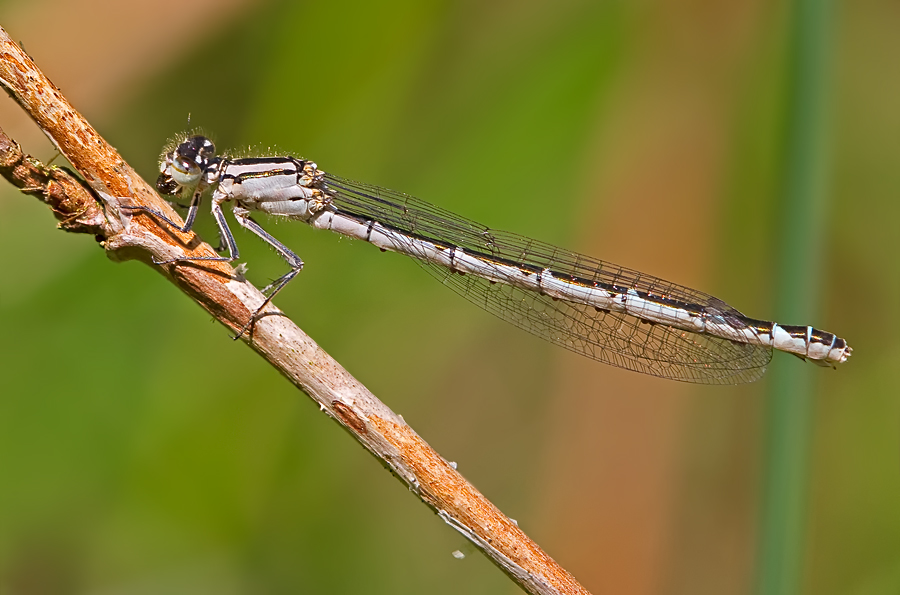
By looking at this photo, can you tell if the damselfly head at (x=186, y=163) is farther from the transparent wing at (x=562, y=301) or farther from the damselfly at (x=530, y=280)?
the transparent wing at (x=562, y=301)

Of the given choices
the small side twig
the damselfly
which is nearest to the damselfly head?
the damselfly

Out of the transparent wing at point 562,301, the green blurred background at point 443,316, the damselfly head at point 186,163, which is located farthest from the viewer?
the transparent wing at point 562,301

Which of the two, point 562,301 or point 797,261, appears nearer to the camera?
point 797,261

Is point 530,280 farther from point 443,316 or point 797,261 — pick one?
point 797,261

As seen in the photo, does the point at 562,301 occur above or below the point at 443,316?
above

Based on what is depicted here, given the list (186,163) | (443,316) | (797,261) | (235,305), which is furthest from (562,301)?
(235,305)

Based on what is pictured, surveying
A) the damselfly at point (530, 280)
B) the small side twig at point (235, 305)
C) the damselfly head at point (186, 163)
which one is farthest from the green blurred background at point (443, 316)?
the small side twig at point (235, 305)
